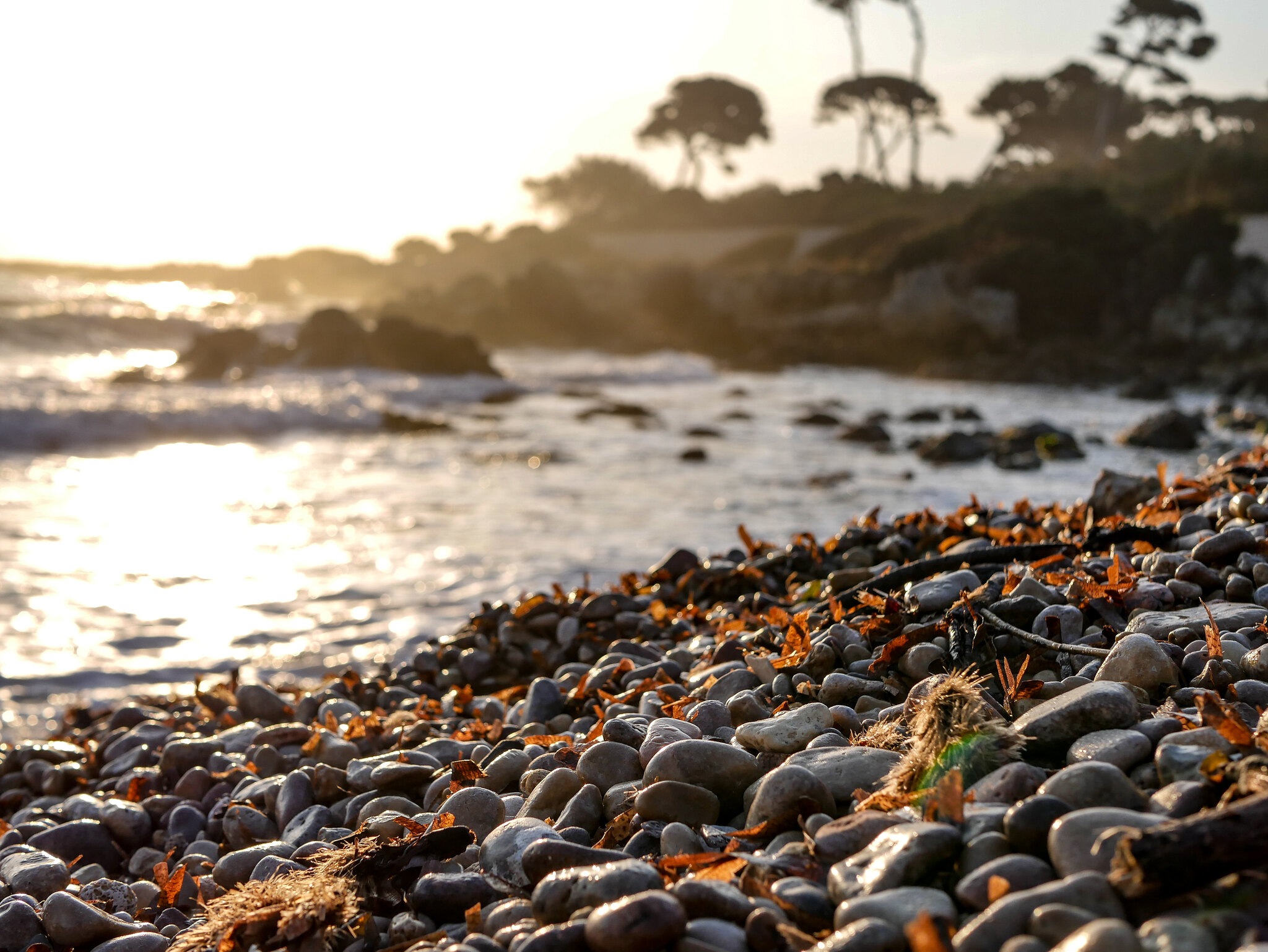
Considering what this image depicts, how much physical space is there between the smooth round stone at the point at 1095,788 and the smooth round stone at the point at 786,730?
1.84 feet

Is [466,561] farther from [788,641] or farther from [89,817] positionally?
[788,641]

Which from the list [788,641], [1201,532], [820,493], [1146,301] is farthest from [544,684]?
[1146,301]

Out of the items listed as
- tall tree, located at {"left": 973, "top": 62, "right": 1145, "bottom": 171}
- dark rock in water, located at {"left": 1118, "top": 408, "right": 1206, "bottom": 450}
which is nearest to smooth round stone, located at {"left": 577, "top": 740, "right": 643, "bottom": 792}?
dark rock in water, located at {"left": 1118, "top": 408, "right": 1206, "bottom": 450}

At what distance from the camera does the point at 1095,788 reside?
55.4 inches

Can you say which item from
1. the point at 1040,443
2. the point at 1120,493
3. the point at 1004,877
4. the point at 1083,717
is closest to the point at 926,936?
the point at 1004,877

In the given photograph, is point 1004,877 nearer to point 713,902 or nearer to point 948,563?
point 713,902

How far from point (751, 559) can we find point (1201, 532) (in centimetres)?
185

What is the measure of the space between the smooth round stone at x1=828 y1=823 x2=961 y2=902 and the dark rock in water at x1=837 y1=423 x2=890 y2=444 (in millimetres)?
9750

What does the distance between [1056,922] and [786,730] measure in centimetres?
82

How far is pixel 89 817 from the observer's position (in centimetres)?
262

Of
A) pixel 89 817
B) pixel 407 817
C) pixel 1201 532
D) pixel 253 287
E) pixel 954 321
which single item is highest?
pixel 253 287

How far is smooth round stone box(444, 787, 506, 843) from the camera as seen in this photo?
195cm

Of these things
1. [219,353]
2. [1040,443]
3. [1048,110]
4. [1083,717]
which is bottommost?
[1083,717]

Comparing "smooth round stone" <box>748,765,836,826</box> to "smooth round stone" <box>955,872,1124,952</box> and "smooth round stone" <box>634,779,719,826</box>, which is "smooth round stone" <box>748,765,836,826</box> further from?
"smooth round stone" <box>955,872,1124,952</box>
